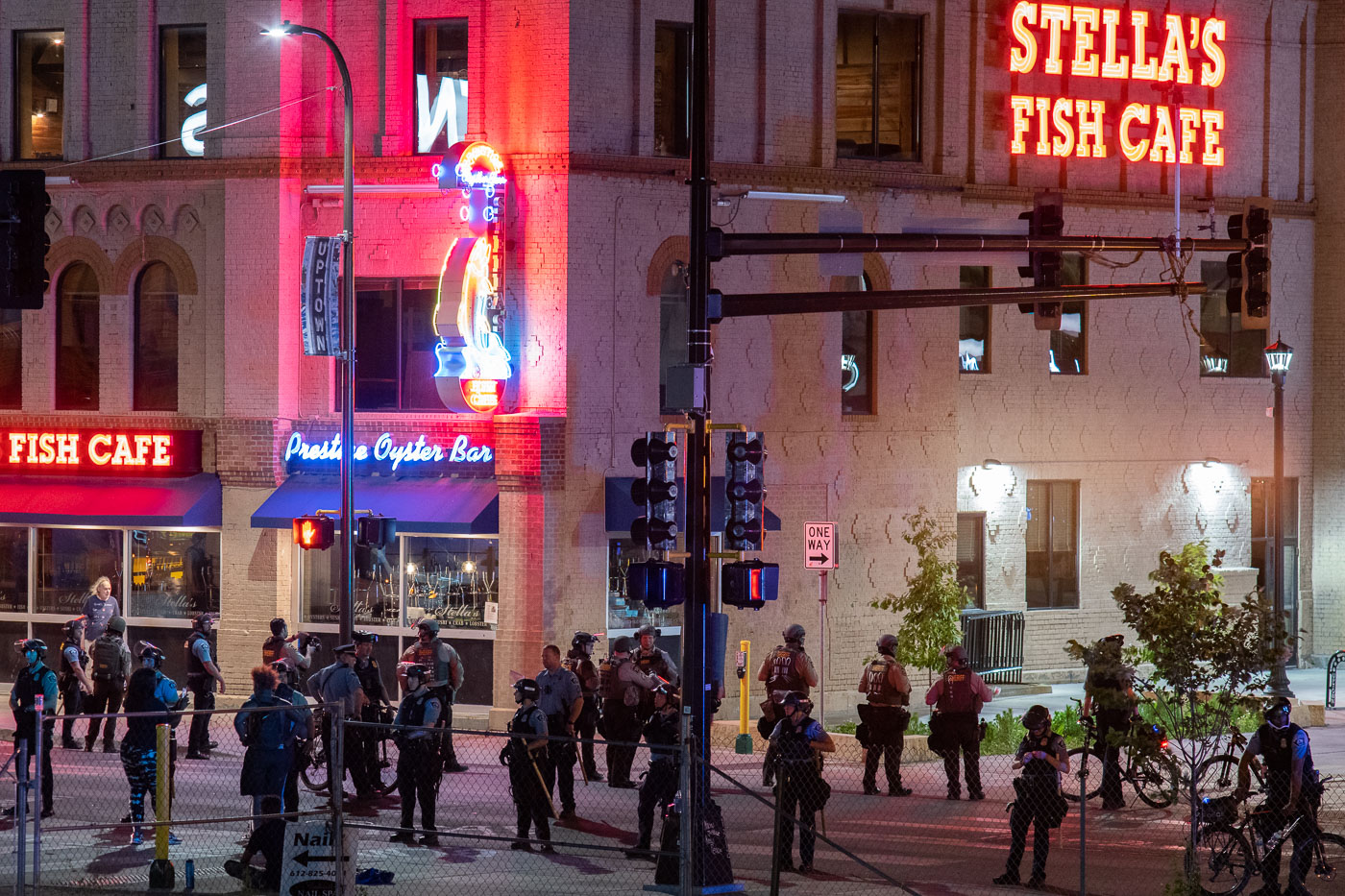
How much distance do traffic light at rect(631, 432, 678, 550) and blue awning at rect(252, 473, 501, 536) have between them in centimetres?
895

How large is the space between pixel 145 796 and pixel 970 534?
15.4 metres

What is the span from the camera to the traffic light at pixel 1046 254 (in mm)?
17531

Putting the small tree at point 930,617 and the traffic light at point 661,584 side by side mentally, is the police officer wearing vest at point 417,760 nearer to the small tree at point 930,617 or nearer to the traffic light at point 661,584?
the traffic light at point 661,584

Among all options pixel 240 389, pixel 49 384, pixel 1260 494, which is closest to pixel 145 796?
pixel 240 389

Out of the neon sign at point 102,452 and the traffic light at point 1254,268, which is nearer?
the traffic light at point 1254,268

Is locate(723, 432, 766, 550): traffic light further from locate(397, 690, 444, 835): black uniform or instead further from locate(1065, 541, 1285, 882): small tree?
locate(397, 690, 444, 835): black uniform

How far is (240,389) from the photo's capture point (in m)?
25.8

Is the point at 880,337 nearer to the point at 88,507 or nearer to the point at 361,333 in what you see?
the point at 361,333

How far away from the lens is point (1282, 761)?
14.3 meters

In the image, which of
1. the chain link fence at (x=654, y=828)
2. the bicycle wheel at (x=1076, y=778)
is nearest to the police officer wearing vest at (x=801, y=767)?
the chain link fence at (x=654, y=828)

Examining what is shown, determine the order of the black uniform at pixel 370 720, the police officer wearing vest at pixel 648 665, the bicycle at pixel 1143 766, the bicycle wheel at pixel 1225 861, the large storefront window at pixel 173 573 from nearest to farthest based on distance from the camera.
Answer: the bicycle wheel at pixel 1225 861 < the bicycle at pixel 1143 766 < the black uniform at pixel 370 720 < the police officer wearing vest at pixel 648 665 < the large storefront window at pixel 173 573

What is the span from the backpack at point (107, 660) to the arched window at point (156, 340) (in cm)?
548

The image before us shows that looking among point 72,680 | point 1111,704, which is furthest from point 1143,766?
point 72,680

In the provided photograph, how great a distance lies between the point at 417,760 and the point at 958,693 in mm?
6262
